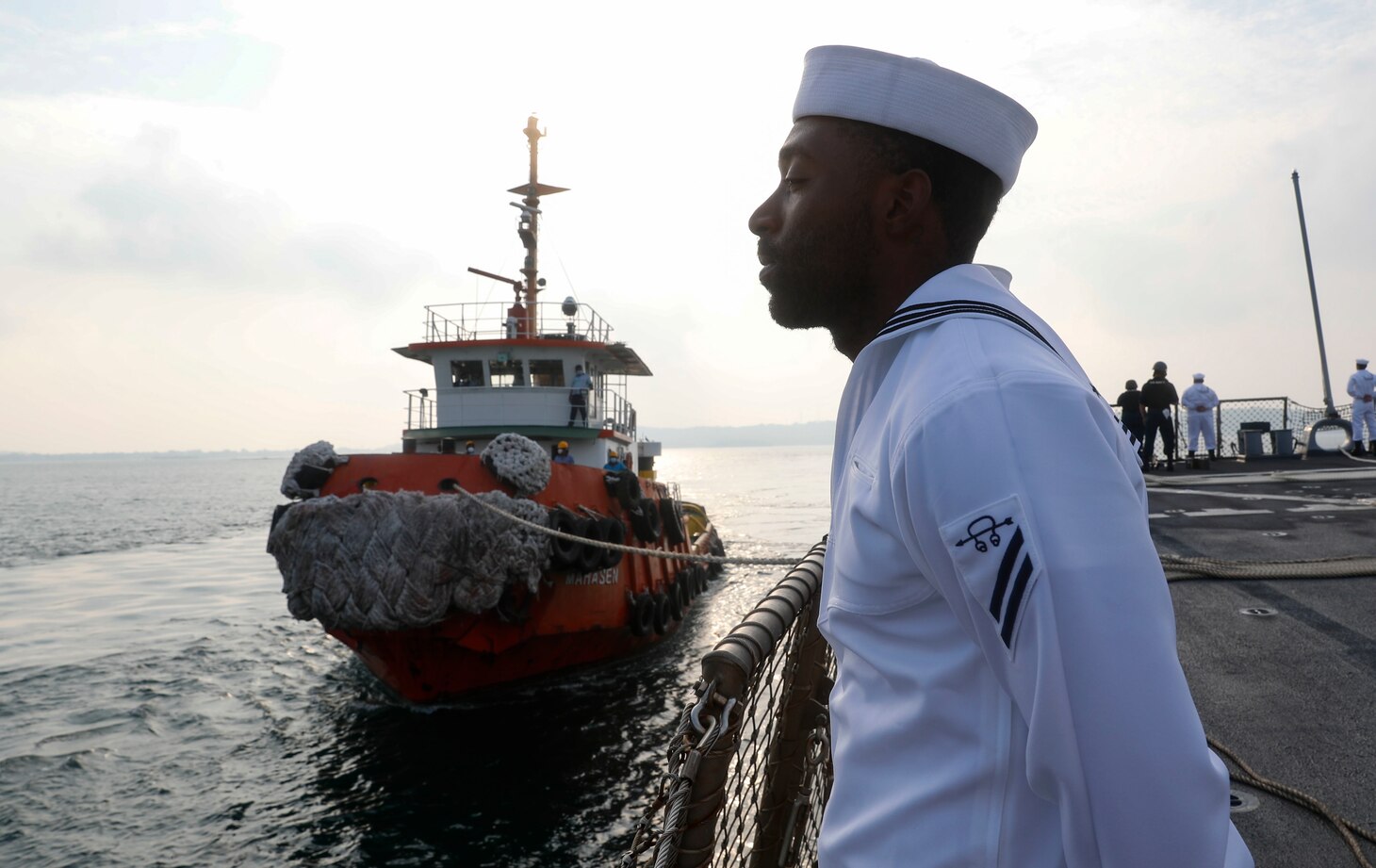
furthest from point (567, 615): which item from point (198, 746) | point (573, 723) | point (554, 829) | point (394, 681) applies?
point (198, 746)

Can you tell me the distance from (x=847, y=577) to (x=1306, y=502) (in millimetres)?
8314

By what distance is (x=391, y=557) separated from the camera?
7.70 metres

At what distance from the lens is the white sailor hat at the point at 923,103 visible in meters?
1.11

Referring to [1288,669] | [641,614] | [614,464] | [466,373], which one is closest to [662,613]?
[641,614]

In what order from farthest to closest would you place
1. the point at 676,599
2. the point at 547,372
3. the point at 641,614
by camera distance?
the point at 547,372 → the point at 676,599 → the point at 641,614

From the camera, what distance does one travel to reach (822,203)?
114cm

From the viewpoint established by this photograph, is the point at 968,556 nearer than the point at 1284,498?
Yes

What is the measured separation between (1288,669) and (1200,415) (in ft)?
45.8

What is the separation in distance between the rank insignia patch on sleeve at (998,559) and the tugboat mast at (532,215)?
1546 centimetres

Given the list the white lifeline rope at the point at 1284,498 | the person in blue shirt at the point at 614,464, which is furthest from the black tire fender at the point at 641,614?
the white lifeline rope at the point at 1284,498

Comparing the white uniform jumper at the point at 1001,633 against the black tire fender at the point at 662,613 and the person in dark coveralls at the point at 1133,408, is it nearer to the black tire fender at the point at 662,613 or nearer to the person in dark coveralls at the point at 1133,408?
the black tire fender at the point at 662,613

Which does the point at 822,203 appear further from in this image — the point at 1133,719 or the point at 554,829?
the point at 554,829

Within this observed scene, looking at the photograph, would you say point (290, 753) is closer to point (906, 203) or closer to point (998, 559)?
point (906, 203)

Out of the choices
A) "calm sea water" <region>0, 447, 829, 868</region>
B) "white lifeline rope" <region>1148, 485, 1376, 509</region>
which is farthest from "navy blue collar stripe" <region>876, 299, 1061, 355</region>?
"white lifeline rope" <region>1148, 485, 1376, 509</region>
